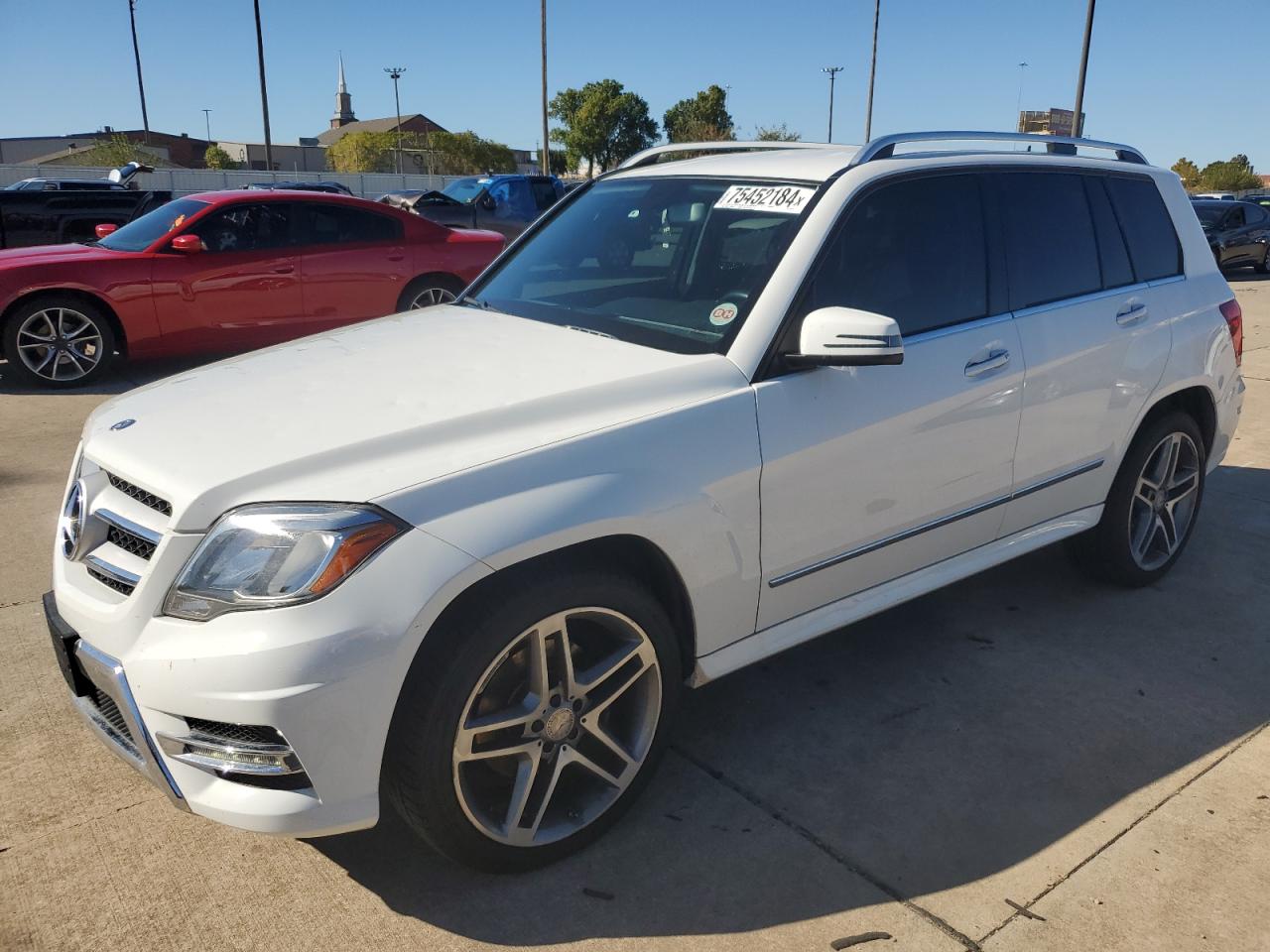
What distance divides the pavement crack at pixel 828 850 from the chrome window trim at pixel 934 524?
0.62m

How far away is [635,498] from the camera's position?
102 inches

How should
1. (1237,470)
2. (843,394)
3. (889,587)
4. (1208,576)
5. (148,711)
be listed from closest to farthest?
(148,711) → (843,394) → (889,587) → (1208,576) → (1237,470)

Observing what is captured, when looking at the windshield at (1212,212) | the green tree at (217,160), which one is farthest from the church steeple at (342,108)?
the windshield at (1212,212)

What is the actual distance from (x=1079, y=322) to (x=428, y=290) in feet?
22.3

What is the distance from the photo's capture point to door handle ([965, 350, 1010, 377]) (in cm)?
341

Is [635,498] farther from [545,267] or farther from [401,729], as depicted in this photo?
[545,267]

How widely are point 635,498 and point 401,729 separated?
766mm

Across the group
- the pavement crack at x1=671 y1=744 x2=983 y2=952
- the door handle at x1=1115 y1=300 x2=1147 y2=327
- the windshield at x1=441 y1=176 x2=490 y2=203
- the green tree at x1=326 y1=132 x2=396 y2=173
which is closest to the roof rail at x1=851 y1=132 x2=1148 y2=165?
the door handle at x1=1115 y1=300 x2=1147 y2=327

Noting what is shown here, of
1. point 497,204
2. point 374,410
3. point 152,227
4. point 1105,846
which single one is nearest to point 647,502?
point 374,410

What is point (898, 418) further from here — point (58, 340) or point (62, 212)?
point (62, 212)

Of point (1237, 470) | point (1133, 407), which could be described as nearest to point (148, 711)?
point (1133, 407)

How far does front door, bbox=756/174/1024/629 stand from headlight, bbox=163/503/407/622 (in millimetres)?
1123

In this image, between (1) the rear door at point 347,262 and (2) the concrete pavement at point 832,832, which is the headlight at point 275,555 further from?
(1) the rear door at point 347,262

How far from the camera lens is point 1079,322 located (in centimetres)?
383
